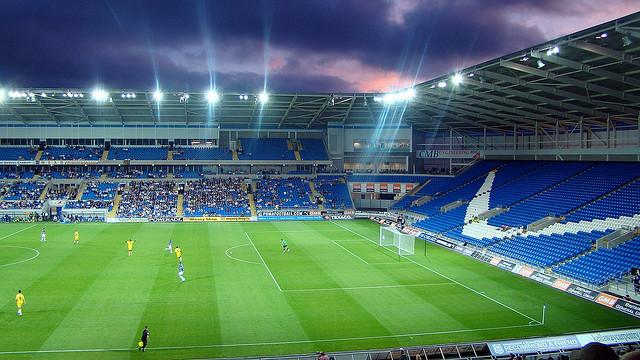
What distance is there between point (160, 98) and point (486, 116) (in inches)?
1326

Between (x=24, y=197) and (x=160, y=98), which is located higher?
(x=160, y=98)

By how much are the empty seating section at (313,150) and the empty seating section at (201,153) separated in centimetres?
1025

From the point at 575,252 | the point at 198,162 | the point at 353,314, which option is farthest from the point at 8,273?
the point at 198,162

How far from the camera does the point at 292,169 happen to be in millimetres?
71812

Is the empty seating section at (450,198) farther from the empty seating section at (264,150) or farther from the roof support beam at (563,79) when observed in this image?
the roof support beam at (563,79)

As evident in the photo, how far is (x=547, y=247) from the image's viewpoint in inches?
1359

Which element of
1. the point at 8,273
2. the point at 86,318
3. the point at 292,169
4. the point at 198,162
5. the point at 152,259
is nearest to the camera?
the point at 86,318

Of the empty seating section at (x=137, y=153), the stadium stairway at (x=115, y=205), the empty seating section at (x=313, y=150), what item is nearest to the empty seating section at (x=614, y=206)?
the empty seating section at (x=313, y=150)

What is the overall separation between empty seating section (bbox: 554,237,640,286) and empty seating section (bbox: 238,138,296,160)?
44586mm

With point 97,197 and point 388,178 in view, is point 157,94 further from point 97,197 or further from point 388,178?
point 388,178

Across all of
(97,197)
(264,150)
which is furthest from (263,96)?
(97,197)

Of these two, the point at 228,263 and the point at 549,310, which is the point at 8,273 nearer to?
the point at 228,263

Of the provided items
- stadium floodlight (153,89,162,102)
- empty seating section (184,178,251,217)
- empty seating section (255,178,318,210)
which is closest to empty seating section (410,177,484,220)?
empty seating section (255,178,318,210)

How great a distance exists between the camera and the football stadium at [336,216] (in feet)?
69.5
